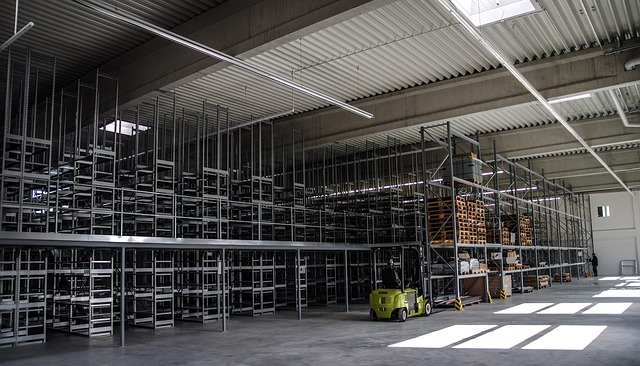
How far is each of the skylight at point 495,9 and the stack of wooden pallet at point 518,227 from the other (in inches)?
525

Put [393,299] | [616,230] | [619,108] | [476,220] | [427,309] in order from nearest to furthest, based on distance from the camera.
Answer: [393,299], [427,309], [619,108], [476,220], [616,230]

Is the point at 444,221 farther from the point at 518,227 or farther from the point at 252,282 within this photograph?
the point at 518,227

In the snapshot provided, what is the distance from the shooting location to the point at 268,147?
24531 millimetres

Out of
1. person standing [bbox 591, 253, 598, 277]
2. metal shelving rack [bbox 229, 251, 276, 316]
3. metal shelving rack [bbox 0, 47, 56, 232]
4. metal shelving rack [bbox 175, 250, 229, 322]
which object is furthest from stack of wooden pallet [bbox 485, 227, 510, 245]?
person standing [bbox 591, 253, 598, 277]

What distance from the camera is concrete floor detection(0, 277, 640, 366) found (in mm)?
9109

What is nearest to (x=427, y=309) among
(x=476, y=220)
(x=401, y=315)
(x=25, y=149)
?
(x=401, y=315)

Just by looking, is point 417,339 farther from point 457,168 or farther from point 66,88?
point 66,88

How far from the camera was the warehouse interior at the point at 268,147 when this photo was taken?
1164 centimetres

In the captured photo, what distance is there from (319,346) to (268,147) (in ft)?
48.6

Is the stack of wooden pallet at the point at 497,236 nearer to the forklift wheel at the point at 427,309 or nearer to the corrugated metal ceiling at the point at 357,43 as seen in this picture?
the corrugated metal ceiling at the point at 357,43

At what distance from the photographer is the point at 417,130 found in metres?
22.8

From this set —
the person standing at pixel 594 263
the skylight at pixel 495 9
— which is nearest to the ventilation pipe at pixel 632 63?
the skylight at pixel 495 9

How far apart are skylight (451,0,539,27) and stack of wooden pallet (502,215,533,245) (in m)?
13.3

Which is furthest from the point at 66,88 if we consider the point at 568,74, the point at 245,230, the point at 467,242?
the point at 568,74
